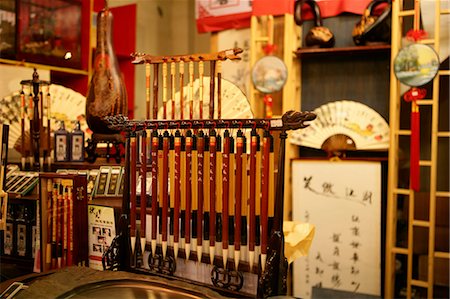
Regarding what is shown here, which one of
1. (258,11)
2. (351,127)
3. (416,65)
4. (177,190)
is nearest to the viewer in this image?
(177,190)

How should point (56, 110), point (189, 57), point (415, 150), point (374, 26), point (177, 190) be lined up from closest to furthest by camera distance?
point (177, 190) → point (189, 57) → point (56, 110) → point (415, 150) → point (374, 26)

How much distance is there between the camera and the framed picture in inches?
70.7

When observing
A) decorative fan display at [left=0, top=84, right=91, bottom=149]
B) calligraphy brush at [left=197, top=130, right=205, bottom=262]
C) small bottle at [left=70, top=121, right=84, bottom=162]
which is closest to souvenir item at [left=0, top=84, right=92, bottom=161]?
decorative fan display at [left=0, top=84, right=91, bottom=149]

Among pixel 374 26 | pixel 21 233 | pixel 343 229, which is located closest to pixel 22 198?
pixel 21 233

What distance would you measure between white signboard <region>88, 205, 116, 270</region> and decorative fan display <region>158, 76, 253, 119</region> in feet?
1.38

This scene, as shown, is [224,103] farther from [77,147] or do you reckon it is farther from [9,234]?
[9,234]

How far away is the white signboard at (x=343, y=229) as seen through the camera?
9.91ft

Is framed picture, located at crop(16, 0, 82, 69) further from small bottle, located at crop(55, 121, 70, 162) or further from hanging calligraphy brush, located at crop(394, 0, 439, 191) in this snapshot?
hanging calligraphy brush, located at crop(394, 0, 439, 191)

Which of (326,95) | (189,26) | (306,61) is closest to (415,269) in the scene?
(326,95)

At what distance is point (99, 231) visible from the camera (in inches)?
70.7

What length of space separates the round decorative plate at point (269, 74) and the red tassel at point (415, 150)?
0.79 metres

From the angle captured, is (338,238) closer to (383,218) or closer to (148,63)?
(383,218)

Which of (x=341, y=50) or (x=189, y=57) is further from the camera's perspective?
(x=341, y=50)

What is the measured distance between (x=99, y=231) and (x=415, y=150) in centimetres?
190
